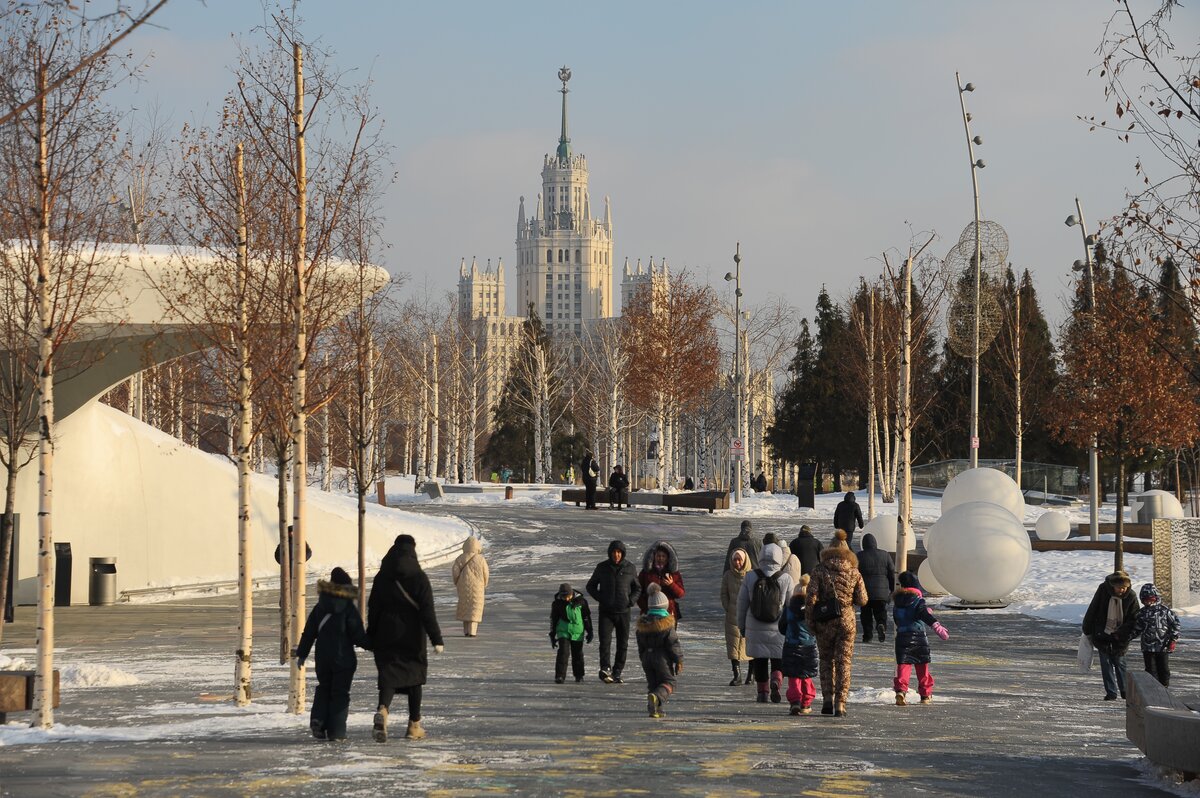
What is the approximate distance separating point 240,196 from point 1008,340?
5157 cm

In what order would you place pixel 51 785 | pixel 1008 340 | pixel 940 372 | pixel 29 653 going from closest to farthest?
pixel 51 785 → pixel 29 653 → pixel 1008 340 → pixel 940 372

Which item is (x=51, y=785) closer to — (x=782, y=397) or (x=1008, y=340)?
(x=1008, y=340)

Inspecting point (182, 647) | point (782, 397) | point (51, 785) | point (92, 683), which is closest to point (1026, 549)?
point (182, 647)

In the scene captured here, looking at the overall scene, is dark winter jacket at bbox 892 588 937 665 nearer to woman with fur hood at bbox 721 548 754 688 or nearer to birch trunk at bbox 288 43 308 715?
woman with fur hood at bbox 721 548 754 688

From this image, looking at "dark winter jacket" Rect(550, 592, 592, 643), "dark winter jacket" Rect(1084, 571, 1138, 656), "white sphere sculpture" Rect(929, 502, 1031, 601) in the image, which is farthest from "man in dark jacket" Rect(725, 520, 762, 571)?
"white sphere sculpture" Rect(929, 502, 1031, 601)

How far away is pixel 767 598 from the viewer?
15.0 m

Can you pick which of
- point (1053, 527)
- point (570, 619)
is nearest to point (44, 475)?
point (570, 619)

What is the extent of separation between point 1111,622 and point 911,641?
7.99ft

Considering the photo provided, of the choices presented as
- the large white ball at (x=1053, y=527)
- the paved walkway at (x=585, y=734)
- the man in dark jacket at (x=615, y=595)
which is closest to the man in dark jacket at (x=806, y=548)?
the paved walkway at (x=585, y=734)

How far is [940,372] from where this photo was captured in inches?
2785

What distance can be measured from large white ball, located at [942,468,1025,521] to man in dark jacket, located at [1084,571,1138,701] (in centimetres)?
1615

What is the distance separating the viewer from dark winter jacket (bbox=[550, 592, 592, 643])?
16.3m

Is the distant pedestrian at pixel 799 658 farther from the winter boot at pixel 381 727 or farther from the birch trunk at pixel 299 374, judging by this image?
the birch trunk at pixel 299 374

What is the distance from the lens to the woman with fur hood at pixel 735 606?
53.7 ft
